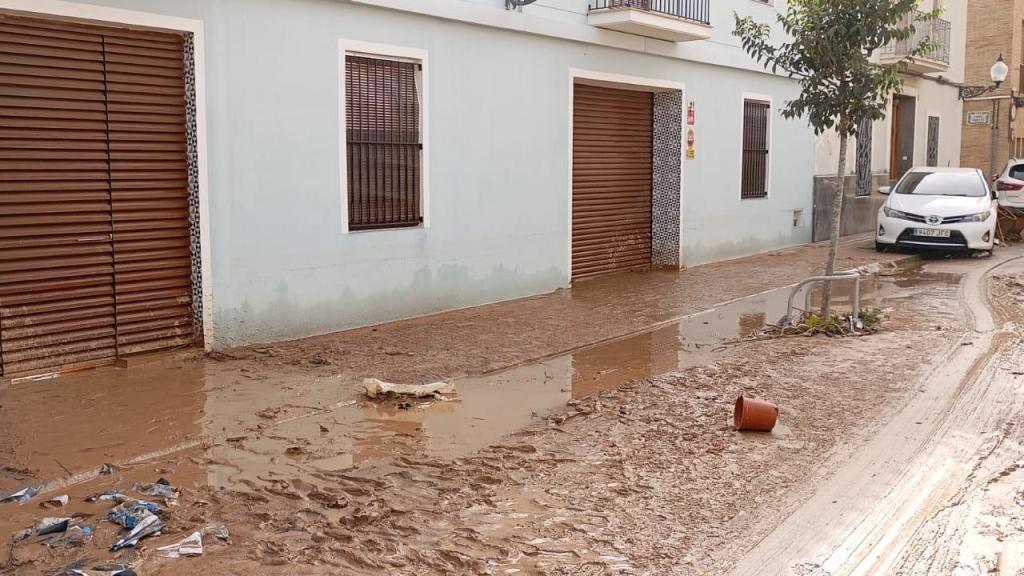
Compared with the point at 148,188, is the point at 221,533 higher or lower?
lower

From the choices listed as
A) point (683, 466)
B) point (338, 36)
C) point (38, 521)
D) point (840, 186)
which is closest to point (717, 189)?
point (840, 186)

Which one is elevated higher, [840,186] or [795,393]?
[840,186]

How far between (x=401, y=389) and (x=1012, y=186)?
1724 cm

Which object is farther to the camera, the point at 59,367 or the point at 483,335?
the point at 483,335

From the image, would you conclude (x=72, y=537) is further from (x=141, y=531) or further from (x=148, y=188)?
(x=148, y=188)

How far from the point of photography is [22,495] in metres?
4.93

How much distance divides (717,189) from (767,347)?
22.3 feet

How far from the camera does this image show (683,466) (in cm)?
551

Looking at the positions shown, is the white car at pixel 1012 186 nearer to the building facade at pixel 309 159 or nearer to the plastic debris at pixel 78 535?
the building facade at pixel 309 159

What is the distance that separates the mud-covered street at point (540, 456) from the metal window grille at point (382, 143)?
1.24 meters

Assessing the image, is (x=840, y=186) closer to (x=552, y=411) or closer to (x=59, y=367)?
(x=552, y=411)

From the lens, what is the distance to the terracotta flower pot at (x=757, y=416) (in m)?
6.09

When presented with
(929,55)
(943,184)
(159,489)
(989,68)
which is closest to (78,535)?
(159,489)

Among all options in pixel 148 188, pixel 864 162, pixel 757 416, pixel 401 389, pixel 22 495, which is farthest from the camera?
pixel 864 162
